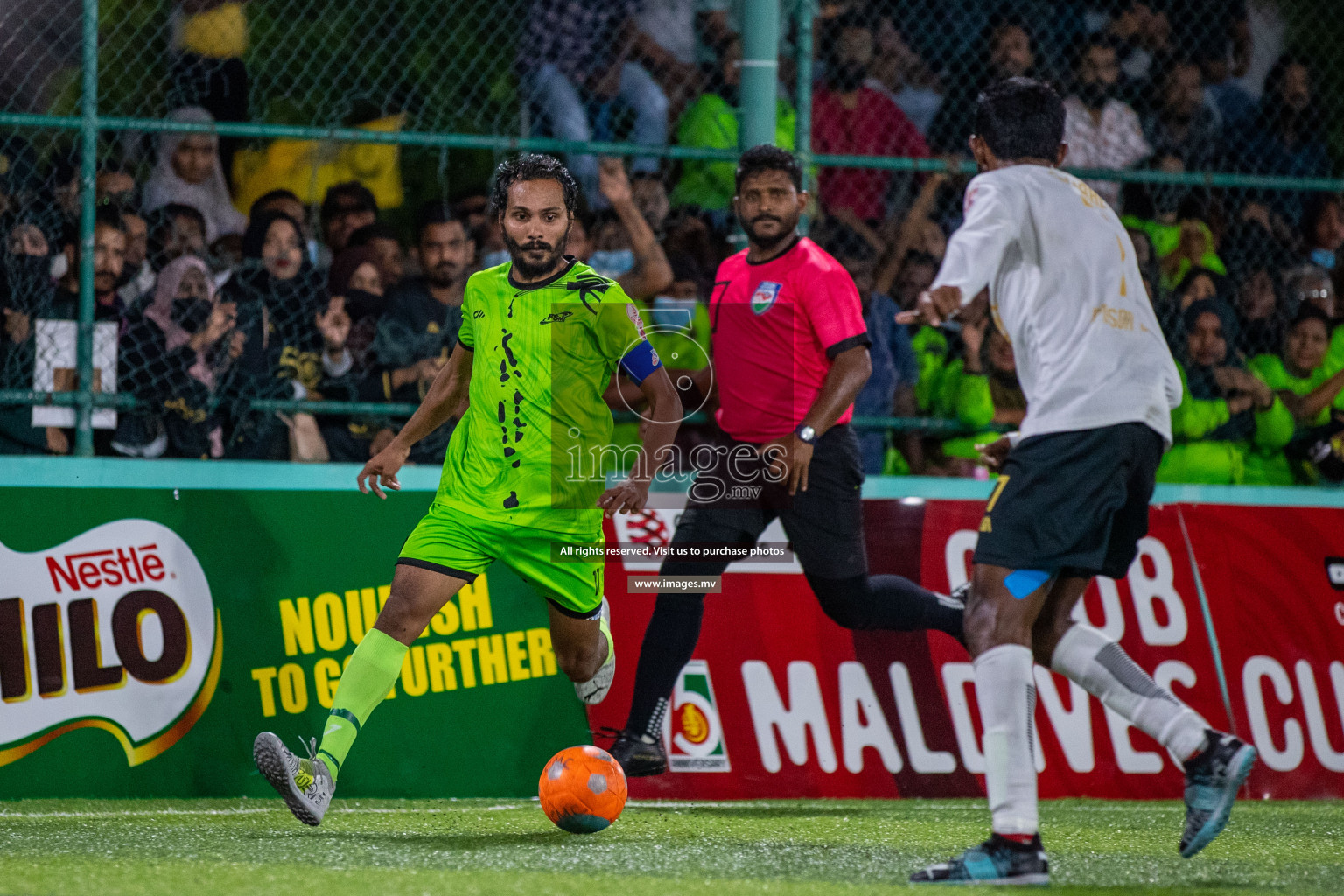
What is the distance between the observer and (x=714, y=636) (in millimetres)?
6516

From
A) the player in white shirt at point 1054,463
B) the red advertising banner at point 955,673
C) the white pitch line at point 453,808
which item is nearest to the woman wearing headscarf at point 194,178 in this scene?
the red advertising banner at point 955,673

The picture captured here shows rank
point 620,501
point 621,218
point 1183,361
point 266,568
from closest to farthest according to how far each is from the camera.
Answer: point 620,501
point 266,568
point 621,218
point 1183,361

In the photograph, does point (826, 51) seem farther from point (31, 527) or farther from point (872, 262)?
point (31, 527)

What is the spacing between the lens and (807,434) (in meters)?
5.56

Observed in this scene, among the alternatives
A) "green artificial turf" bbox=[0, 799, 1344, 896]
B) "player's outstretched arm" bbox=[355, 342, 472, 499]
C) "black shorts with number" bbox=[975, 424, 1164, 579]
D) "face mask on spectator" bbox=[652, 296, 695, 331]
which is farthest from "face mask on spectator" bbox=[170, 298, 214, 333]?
"black shorts with number" bbox=[975, 424, 1164, 579]

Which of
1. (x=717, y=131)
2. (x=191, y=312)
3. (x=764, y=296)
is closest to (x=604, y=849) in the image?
(x=764, y=296)

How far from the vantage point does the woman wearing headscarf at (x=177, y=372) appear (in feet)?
21.5

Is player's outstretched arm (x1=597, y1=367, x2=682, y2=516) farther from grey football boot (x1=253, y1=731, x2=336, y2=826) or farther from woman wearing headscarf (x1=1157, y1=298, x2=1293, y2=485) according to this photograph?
woman wearing headscarf (x1=1157, y1=298, x2=1293, y2=485)

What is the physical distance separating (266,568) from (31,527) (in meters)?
0.89

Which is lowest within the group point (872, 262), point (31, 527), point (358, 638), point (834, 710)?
point (834, 710)

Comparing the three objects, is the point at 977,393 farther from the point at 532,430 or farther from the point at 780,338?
the point at 532,430

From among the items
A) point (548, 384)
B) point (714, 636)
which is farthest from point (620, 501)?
point (714, 636)

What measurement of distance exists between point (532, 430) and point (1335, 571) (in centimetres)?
401

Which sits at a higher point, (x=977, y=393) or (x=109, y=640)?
(x=977, y=393)
